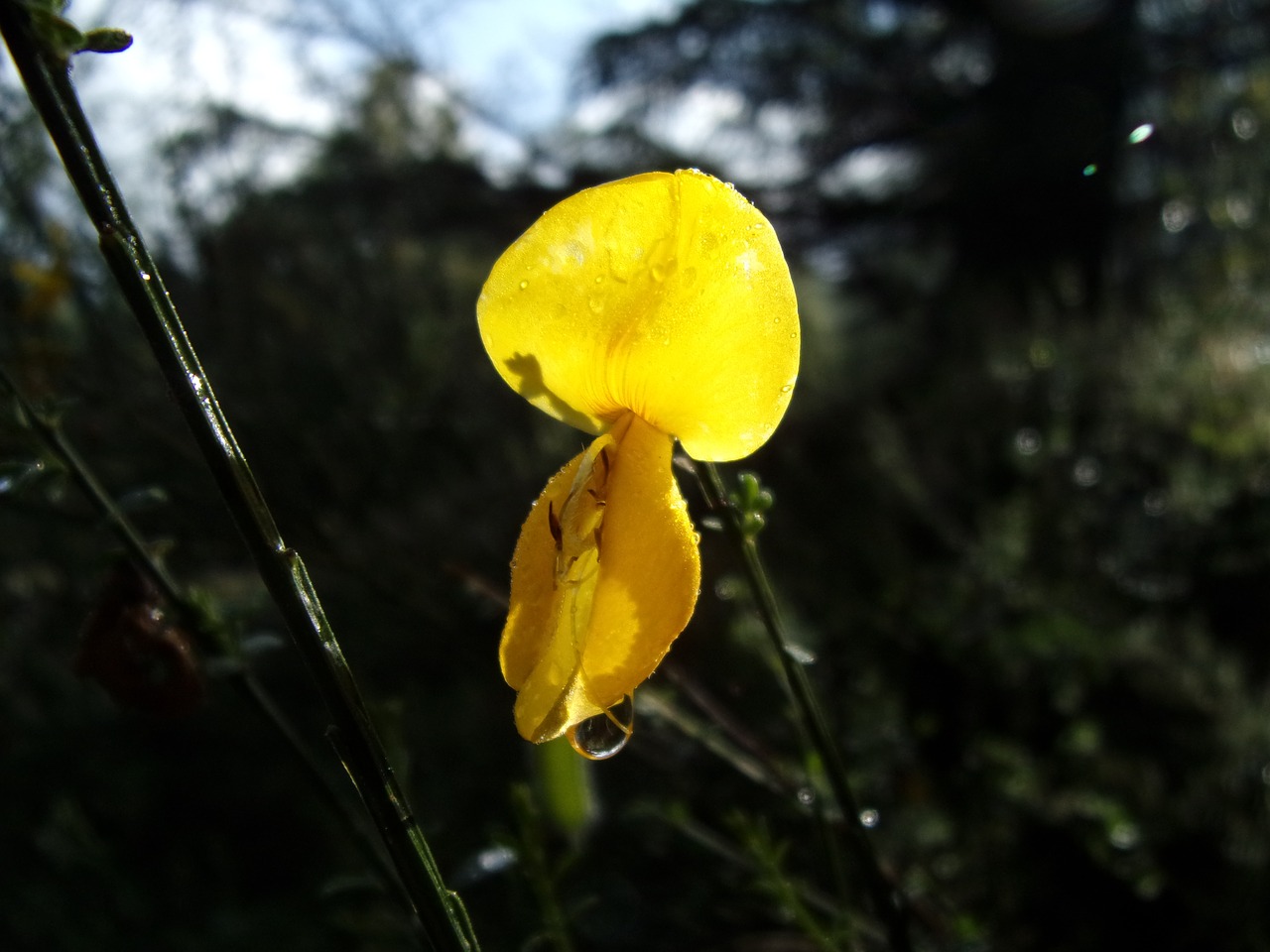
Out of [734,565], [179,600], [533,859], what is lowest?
[533,859]

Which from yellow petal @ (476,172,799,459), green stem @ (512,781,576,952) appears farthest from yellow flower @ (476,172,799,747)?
green stem @ (512,781,576,952)

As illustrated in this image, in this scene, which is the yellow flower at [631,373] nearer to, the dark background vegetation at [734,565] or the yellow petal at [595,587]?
the yellow petal at [595,587]

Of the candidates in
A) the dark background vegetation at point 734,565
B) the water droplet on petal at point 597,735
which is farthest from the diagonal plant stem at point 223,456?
the dark background vegetation at point 734,565

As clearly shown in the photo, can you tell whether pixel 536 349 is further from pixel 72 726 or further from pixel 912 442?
pixel 72 726

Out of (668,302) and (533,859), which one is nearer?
(668,302)

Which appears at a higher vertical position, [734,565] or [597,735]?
[734,565]

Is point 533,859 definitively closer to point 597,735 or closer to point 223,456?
point 597,735

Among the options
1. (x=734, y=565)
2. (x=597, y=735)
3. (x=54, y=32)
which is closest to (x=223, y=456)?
(x=54, y=32)

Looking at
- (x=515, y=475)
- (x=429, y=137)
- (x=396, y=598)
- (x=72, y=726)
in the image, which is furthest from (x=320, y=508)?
(x=429, y=137)
